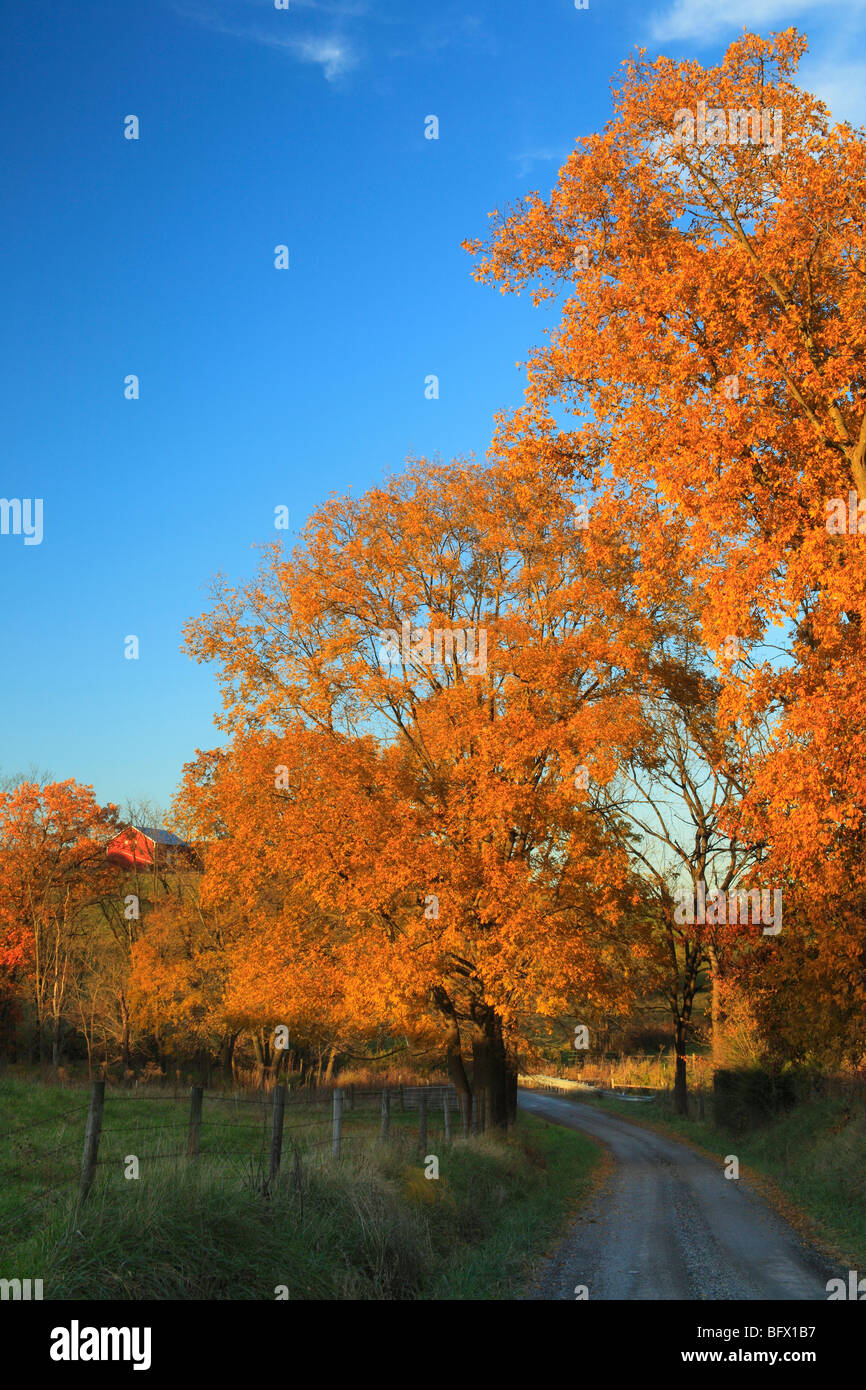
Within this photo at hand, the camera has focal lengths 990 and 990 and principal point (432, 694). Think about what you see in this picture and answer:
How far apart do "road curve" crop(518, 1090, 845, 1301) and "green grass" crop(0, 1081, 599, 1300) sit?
52 cm

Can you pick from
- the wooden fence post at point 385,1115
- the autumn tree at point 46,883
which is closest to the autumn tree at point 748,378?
the wooden fence post at point 385,1115

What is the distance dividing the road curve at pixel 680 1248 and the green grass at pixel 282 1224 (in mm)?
516

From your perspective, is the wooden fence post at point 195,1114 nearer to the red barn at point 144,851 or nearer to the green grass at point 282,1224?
the green grass at point 282,1224

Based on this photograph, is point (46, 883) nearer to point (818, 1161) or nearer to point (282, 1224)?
point (818, 1161)

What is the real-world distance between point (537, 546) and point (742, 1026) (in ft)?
47.2

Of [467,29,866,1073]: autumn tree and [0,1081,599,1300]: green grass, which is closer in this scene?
[0,1081,599,1300]: green grass

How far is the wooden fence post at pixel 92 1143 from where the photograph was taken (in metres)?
7.94

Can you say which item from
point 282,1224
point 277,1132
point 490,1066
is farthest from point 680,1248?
point 490,1066

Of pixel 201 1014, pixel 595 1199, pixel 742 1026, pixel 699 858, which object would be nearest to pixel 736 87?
pixel 595 1199

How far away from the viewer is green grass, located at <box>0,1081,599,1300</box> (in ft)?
23.2

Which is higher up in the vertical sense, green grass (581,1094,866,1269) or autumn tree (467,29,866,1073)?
autumn tree (467,29,866,1073)

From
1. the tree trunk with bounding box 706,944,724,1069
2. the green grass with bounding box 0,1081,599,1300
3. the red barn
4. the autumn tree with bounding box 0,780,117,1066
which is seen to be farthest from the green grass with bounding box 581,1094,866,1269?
the autumn tree with bounding box 0,780,117,1066

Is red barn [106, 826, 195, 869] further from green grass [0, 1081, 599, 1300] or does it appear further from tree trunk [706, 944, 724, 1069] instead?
green grass [0, 1081, 599, 1300]
